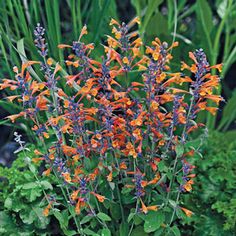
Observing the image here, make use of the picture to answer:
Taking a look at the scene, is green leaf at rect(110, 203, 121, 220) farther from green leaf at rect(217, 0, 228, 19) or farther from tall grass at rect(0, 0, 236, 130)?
green leaf at rect(217, 0, 228, 19)

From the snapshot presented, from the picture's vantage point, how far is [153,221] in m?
2.25

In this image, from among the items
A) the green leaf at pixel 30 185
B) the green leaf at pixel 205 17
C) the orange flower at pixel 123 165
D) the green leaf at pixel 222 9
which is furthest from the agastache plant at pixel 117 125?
the green leaf at pixel 222 9

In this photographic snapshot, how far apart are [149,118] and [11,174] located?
32.3 inches

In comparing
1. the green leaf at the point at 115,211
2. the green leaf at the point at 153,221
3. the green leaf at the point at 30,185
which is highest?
the green leaf at the point at 30,185

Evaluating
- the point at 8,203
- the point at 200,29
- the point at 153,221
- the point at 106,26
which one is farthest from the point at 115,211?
the point at 200,29

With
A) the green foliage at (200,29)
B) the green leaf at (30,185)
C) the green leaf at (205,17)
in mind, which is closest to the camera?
the green leaf at (30,185)

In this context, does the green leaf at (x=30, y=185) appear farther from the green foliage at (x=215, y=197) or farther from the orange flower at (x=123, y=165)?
the green foliage at (x=215, y=197)

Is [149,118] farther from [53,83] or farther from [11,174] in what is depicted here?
[11,174]

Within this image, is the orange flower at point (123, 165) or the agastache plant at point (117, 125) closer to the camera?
the agastache plant at point (117, 125)

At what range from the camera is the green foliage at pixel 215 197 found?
259 centimetres

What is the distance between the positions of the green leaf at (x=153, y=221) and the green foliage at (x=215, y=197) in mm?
372

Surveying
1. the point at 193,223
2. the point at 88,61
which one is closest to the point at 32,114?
the point at 88,61

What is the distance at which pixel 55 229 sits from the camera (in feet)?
8.69

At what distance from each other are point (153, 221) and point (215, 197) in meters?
0.51
